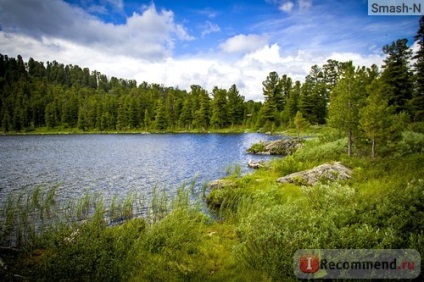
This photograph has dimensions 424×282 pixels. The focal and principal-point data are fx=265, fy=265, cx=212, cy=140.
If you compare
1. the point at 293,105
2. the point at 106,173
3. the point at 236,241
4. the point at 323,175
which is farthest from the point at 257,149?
the point at 293,105

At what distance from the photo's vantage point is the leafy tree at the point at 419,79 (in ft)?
134

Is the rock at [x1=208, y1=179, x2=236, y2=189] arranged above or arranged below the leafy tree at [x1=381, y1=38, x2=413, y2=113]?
below

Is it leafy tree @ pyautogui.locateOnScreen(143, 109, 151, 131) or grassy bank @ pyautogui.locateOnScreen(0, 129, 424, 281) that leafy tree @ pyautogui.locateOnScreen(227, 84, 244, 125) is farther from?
grassy bank @ pyautogui.locateOnScreen(0, 129, 424, 281)

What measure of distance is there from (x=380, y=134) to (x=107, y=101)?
11976 cm

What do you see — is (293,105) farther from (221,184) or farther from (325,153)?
(221,184)

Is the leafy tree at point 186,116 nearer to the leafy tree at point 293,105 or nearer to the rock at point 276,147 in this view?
the leafy tree at point 293,105

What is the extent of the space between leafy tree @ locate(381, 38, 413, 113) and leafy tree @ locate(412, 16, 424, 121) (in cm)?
137

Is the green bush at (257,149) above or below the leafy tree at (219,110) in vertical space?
below

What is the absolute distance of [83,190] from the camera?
22.8 metres

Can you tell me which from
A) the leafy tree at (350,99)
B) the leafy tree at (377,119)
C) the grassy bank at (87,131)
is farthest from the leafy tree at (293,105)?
the leafy tree at (377,119)

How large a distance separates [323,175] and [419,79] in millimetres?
37928

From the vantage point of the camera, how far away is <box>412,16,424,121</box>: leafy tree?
1613 inches

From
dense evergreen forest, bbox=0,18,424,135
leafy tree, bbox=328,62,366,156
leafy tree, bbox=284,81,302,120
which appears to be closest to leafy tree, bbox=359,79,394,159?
leafy tree, bbox=328,62,366,156

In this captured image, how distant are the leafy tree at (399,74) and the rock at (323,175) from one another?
34.2 metres
